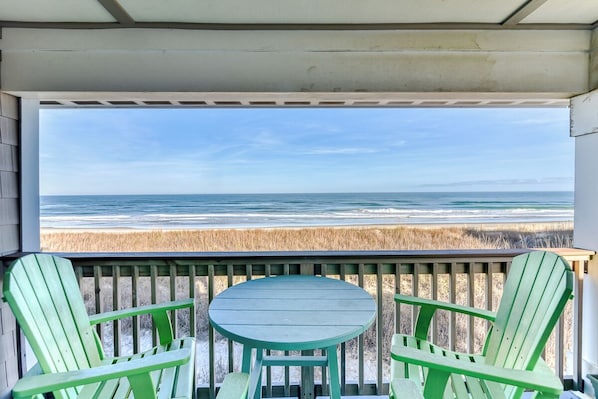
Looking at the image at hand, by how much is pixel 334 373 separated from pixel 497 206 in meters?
15.6

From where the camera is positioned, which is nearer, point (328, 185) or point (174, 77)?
point (174, 77)

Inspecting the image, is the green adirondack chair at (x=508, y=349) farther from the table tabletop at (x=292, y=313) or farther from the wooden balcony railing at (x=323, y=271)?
the wooden balcony railing at (x=323, y=271)

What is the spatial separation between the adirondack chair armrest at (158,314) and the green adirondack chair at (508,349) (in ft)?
3.53

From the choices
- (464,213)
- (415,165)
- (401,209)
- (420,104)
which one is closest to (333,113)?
(415,165)

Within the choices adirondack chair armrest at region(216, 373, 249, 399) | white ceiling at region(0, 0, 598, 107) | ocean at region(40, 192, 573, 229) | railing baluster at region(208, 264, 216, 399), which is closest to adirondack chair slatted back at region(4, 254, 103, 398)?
railing baluster at region(208, 264, 216, 399)

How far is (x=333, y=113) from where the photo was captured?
14781 mm

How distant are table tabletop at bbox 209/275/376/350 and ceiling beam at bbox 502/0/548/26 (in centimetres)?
179

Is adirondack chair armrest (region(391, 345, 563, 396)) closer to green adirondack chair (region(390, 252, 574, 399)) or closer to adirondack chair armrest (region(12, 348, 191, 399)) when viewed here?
green adirondack chair (region(390, 252, 574, 399))

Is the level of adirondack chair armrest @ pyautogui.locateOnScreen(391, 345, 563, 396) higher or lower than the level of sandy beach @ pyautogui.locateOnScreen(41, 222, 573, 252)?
higher

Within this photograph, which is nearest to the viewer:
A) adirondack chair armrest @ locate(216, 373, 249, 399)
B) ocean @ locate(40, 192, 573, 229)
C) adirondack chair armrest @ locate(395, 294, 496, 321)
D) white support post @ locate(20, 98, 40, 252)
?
adirondack chair armrest @ locate(216, 373, 249, 399)

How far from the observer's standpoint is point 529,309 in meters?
1.37

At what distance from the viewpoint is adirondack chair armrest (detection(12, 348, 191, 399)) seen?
38.7 inches

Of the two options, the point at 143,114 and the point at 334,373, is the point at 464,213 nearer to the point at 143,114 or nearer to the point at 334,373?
the point at 334,373

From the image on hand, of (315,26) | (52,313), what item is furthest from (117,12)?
(52,313)
